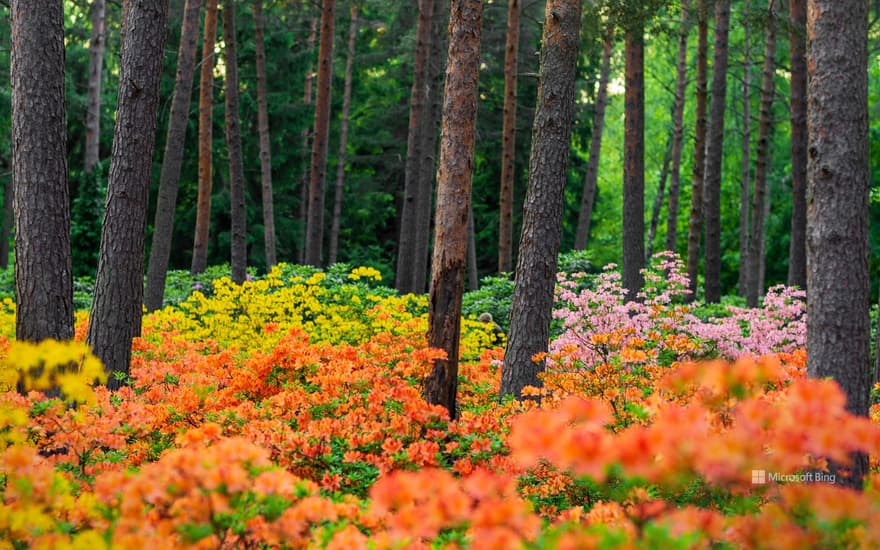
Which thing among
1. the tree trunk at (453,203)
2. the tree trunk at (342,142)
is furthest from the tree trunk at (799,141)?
the tree trunk at (342,142)

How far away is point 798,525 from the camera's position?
2582 mm

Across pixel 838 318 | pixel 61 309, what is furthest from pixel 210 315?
pixel 838 318

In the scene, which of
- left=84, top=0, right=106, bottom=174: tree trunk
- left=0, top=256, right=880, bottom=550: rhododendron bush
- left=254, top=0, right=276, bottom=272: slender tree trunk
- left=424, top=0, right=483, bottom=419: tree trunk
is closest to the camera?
left=0, top=256, right=880, bottom=550: rhododendron bush

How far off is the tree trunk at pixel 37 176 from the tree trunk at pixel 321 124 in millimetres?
8796

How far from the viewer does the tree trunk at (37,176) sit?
19.3ft

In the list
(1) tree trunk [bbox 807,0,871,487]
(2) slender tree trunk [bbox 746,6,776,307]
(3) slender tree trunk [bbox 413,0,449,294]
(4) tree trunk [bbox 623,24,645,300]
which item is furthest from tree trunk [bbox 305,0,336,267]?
(1) tree trunk [bbox 807,0,871,487]

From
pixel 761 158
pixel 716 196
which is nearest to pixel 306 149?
pixel 716 196

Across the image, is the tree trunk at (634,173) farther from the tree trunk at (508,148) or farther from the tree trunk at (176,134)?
the tree trunk at (176,134)

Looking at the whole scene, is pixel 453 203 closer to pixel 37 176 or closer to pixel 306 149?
pixel 37 176

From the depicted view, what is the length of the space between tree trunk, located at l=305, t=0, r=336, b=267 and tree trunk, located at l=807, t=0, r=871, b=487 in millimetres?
11261

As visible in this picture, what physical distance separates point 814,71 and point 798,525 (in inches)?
110

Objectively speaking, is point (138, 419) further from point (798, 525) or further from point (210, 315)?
point (210, 315)

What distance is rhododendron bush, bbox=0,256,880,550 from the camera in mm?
2277

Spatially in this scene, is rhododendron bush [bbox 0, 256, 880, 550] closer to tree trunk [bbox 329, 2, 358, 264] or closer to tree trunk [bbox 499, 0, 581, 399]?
tree trunk [bbox 499, 0, 581, 399]
